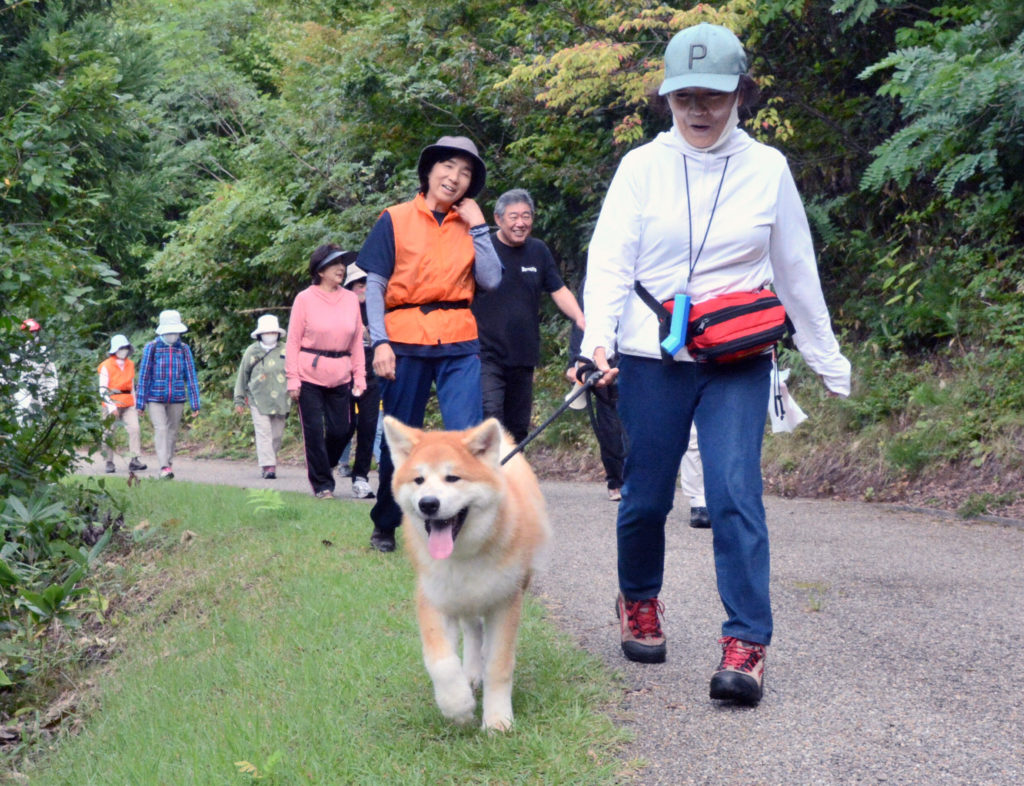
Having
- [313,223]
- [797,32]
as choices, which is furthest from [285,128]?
[797,32]

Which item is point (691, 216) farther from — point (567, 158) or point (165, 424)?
point (165, 424)

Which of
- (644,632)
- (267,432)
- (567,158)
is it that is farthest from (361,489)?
(644,632)

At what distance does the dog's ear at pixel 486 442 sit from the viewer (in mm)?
3974

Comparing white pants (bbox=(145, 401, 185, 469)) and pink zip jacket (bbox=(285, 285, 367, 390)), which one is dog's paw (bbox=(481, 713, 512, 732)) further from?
white pants (bbox=(145, 401, 185, 469))

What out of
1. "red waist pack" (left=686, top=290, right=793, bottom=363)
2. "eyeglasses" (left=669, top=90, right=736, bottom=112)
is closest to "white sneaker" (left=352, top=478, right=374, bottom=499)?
"red waist pack" (left=686, top=290, right=793, bottom=363)

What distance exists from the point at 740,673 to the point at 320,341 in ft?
24.1

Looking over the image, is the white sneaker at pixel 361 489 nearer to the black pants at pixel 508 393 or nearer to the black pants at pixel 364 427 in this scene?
the black pants at pixel 364 427

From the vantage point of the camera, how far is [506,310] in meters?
8.02

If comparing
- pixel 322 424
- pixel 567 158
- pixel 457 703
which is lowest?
pixel 457 703

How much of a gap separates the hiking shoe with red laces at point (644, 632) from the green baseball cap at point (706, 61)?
2081 millimetres

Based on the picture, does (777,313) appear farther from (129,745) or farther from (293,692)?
(129,745)

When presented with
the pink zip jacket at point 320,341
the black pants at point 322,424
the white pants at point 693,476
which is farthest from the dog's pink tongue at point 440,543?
the pink zip jacket at point 320,341

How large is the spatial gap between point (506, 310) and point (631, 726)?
4557mm

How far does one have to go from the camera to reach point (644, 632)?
456cm
